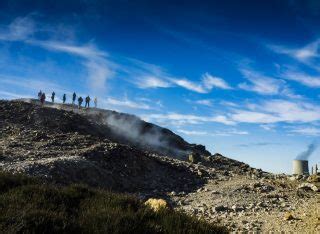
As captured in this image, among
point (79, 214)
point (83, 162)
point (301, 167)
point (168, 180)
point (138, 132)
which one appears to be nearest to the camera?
point (79, 214)

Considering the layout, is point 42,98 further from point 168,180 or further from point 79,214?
point 79,214

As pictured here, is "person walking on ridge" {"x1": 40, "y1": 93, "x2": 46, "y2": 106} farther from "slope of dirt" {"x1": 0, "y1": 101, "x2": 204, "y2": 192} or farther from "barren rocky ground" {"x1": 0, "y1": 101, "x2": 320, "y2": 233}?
"barren rocky ground" {"x1": 0, "y1": 101, "x2": 320, "y2": 233}

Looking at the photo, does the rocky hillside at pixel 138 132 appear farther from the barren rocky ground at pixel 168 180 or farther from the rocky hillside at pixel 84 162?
the barren rocky ground at pixel 168 180

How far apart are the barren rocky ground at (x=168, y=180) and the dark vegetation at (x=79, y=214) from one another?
5.32m

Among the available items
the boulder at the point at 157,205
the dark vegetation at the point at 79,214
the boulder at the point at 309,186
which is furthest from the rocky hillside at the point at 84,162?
the dark vegetation at the point at 79,214

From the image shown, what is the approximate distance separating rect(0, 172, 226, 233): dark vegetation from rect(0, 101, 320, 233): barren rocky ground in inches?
210

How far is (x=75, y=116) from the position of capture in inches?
1613

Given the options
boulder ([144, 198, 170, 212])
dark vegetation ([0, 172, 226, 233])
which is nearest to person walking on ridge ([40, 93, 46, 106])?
boulder ([144, 198, 170, 212])

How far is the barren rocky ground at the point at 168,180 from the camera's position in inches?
650

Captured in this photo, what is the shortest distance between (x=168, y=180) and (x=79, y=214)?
1637cm

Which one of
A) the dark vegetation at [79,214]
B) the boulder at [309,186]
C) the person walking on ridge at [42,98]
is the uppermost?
the person walking on ridge at [42,98]

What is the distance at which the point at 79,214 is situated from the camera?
9.40m

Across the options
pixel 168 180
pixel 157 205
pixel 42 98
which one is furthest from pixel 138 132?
pixel 157 205

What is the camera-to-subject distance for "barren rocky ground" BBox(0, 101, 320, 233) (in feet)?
54.2
